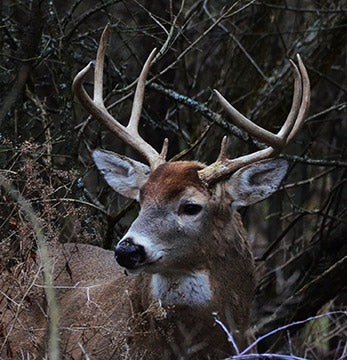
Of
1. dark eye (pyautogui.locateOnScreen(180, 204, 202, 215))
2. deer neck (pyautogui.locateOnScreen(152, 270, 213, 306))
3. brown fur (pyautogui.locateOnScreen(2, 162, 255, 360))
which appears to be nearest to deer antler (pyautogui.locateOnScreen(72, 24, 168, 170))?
brown fur (pyautogui.locateOnScreen(2, 162, 255, 360))

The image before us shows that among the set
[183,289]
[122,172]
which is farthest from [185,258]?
[122,172]

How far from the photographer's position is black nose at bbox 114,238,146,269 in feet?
15.3

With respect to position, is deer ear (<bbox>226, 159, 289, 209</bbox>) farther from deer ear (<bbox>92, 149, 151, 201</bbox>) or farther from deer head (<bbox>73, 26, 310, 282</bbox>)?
deer ear (<bbox>92, 149, 151, 201</bbox>)

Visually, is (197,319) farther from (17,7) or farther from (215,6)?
(215,6)

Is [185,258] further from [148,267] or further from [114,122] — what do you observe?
[114,122]

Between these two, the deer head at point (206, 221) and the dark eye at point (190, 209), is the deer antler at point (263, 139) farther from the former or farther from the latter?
the dark eye at point (190, 209)

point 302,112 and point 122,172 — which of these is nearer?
point 302,112

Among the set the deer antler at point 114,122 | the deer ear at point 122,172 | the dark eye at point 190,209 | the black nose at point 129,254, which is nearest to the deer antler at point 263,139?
the dark eye at point 190,209

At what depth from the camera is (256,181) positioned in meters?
5.46

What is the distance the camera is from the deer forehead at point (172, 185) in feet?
17.0

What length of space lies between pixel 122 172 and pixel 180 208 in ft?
2.44

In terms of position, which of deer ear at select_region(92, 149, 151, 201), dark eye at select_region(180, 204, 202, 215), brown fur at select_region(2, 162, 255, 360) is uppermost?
deer ear at select_region(92, 149, 151, 201)

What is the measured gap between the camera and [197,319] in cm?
514

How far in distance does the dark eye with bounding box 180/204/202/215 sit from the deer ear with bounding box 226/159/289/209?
0.31 meters
